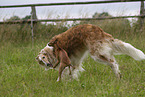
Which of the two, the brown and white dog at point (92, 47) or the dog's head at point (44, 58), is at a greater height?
the brown and white dog at point (92, 47)

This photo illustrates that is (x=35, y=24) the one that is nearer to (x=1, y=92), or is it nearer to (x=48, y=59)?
(x=48, y=59)

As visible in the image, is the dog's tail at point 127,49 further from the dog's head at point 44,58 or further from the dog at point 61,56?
the dog's head at point 44,58

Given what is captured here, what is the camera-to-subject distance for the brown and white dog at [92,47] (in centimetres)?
372

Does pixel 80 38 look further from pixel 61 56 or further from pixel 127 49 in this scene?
pixel 127 49

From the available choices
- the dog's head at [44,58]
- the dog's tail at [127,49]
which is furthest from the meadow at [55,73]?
the dog's tail at [127,49]

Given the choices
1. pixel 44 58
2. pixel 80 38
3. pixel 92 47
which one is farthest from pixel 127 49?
pixel 44 58

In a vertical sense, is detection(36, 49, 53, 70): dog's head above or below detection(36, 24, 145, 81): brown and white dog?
below

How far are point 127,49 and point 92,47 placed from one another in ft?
2.24

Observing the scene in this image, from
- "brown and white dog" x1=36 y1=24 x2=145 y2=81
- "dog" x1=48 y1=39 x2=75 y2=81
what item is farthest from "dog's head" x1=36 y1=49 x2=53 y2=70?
"dog" x1=48 y1=39 x2=75 y2=81

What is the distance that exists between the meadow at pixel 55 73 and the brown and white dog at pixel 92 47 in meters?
0.37

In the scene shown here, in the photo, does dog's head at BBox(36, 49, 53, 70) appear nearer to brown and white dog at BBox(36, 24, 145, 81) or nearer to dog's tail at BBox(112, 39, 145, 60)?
brown and white dog at BBox(36, 24, 145, 81)

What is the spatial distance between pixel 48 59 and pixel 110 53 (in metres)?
1.28

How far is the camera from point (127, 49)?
3.77 metres

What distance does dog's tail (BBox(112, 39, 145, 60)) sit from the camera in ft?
12.3
